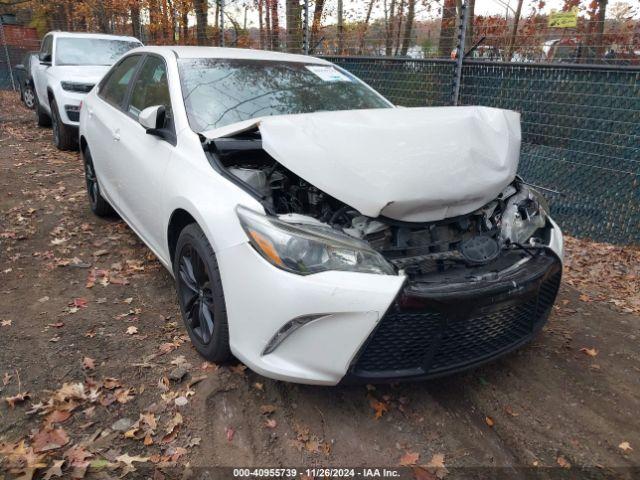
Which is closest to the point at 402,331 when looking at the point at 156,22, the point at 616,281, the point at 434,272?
the point at 434,272

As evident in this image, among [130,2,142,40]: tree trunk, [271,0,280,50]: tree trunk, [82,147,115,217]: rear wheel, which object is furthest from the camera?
[130,2,142,40]: tree trunk

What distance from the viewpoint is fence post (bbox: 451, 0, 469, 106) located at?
18.6 feet

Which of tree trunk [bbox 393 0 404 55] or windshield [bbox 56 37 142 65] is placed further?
windshield [bbox 56 37 142 65]

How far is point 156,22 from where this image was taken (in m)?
14.3

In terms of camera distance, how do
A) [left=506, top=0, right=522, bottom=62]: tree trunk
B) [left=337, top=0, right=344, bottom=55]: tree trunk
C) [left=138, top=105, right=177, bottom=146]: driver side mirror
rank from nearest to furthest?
1. [left=138, top=105, right=177, bottom=146]: driver side mirror
2. [left=506, top=0, right=522, bottom=62]: tree trunk
3. [left=337, top=0, right=344, bottom=55]: tree trunk

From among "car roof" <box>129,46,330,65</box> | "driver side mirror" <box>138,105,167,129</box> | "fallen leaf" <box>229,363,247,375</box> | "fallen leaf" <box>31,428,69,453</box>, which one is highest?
"car roof" <box>129,46,330,65</box>

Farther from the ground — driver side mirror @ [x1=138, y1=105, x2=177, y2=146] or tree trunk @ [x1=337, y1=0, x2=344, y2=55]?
tree trunk @ [x1=337, y1=0, x2=344, y2=55]

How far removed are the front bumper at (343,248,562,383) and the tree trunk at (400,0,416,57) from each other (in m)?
5.58

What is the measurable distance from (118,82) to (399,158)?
10.1 ft

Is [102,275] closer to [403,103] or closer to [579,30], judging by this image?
[403,103]

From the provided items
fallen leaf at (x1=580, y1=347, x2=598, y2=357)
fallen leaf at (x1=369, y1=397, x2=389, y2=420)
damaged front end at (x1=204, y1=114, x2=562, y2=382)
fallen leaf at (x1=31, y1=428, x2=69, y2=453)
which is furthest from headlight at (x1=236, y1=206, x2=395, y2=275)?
fallen leaf at (x1=580, y1=347, x2=598, y2=357)

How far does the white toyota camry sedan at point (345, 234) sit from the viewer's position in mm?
2223

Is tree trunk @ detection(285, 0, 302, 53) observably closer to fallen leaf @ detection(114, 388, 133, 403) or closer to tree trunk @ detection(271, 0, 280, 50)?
tree trunk @ detection(271, 0, 280, 50)

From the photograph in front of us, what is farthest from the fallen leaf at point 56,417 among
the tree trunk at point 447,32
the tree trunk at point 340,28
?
the tree trunk at point 340,28
